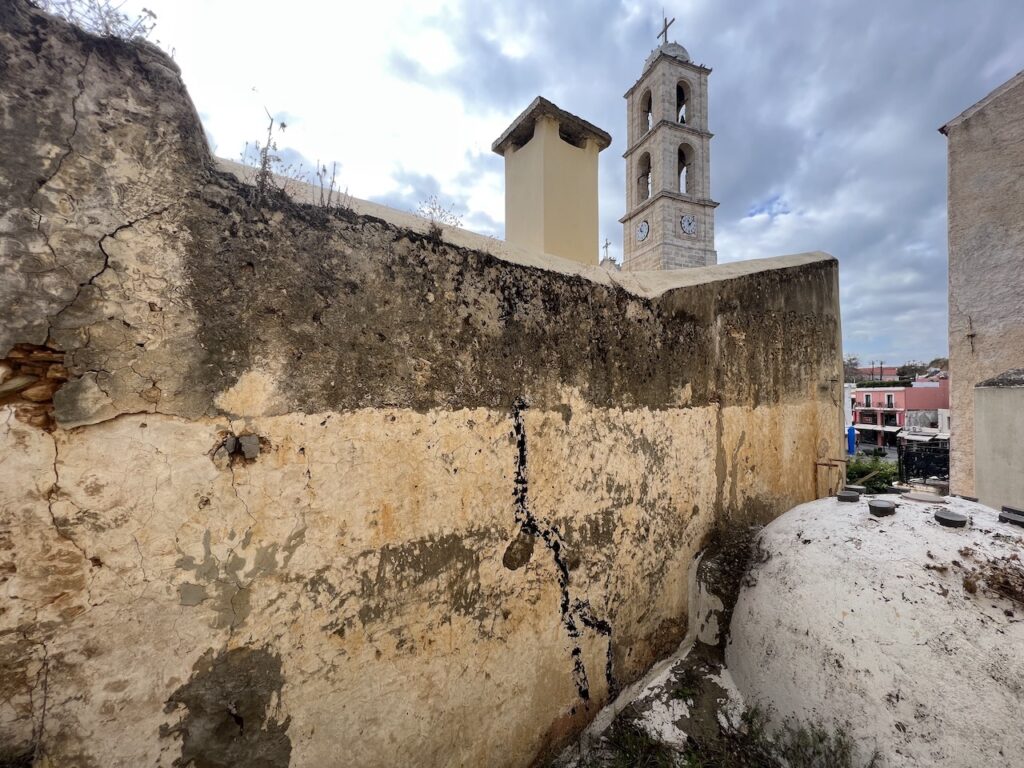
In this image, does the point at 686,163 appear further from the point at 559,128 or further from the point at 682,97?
the point at 559,128

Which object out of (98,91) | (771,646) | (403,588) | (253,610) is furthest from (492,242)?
(771,646)

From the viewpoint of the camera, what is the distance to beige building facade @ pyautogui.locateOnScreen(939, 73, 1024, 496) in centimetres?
850

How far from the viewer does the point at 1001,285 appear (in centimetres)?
867

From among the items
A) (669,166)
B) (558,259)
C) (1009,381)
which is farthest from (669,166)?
(558,259)

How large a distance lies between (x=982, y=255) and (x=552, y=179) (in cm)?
1013

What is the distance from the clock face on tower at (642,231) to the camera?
21.3m

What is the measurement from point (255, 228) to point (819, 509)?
3.67 m

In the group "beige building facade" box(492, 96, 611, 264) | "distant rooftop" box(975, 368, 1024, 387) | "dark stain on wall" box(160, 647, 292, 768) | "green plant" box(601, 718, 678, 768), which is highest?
"beige building facade" box(492, 96, 611, 264)

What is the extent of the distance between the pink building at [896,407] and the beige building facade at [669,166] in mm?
17840

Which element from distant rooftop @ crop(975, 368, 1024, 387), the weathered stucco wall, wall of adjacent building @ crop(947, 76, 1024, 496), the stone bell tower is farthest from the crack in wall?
the stone bell tower

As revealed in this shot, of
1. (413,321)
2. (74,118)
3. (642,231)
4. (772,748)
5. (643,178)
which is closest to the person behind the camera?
(74,118)

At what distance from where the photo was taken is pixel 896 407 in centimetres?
3091

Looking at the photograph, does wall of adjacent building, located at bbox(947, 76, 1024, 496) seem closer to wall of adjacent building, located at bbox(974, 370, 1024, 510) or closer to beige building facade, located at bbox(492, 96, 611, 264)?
wall of adjacent building, located at bbox(974, 370, 1024, 510)

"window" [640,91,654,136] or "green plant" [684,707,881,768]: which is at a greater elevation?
"window" [640,91,654,136]
